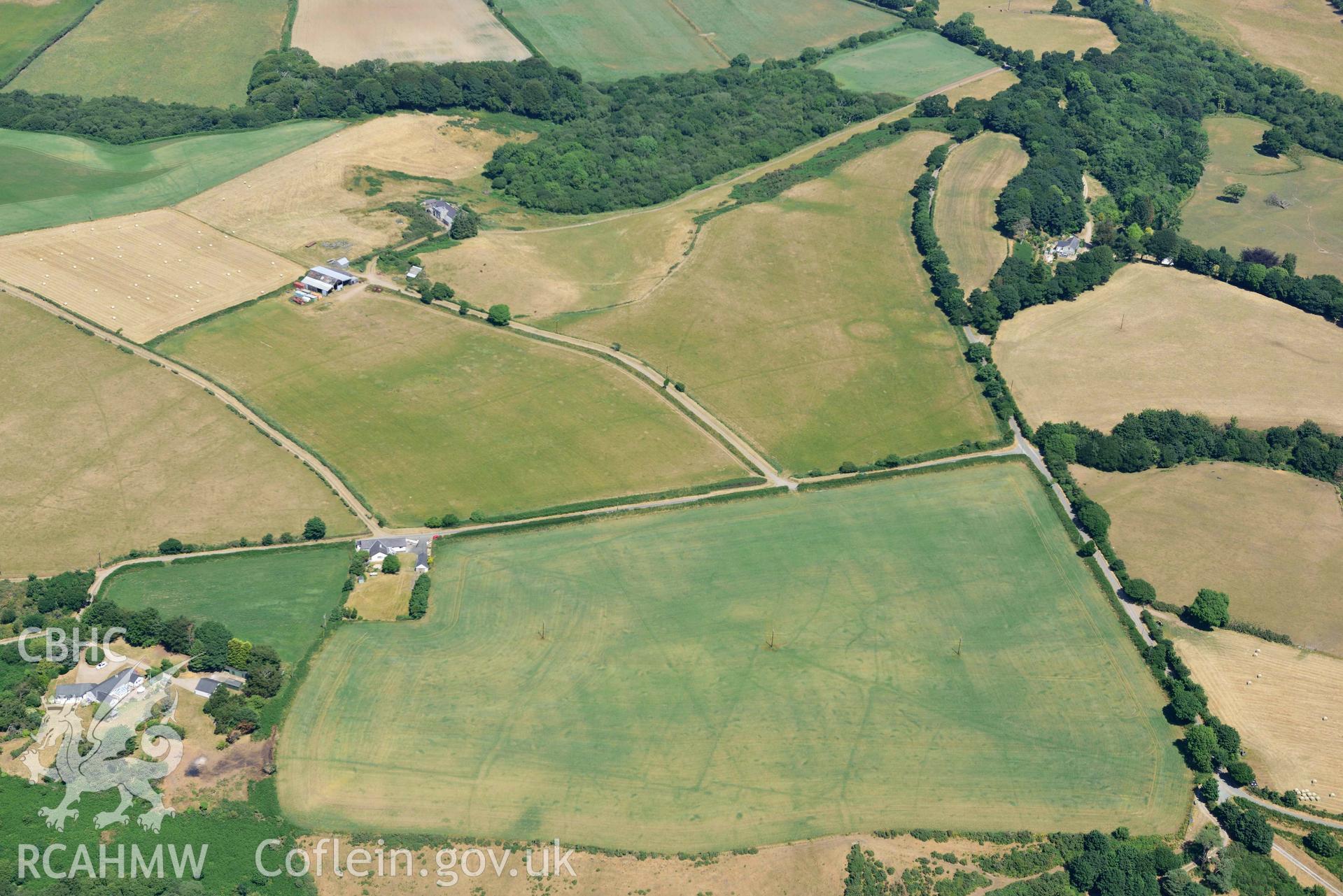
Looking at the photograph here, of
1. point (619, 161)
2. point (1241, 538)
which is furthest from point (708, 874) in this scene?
point (619, 161)

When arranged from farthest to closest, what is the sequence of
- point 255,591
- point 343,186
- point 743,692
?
point 343,186, point 255,591, point 743,692

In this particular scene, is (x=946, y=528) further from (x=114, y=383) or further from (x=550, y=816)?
(x=114, y=383)

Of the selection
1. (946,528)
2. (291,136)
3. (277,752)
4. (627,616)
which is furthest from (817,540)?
(291,136)

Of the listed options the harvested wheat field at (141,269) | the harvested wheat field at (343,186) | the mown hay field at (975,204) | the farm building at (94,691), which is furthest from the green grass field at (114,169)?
the mown hay field at (975,204)

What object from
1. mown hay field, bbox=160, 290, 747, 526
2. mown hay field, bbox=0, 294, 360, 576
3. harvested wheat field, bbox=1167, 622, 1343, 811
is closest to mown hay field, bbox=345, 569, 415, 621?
mown hay field, bbox=160, 290, 747, 526

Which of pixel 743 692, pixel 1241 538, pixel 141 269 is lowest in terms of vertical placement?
pixel 1241 538

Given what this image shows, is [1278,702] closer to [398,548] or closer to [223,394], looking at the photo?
[398,548]

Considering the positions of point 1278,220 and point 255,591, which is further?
point 1278,220
